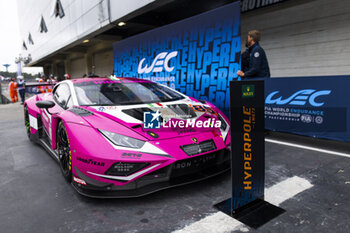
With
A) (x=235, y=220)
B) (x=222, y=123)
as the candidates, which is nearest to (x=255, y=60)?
(x=222, y=123)

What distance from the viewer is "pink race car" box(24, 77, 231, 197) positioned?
2.20 metres

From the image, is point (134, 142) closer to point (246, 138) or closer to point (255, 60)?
point (246, 138)

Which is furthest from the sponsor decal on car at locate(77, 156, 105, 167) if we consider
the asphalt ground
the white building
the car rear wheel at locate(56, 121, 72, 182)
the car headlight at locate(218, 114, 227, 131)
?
the white building

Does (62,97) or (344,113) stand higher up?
(62,97)

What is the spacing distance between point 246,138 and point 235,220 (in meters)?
0.67

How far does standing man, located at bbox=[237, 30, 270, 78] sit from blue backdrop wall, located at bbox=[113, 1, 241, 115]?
22cm

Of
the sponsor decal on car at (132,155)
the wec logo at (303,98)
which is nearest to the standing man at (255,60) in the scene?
the wec logo at (303,98)

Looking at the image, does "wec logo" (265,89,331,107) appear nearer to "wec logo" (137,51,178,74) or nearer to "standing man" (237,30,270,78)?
"standing man" (237,30,270,78)

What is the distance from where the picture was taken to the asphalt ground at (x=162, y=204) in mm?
1989

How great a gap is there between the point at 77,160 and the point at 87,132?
0.28 meters

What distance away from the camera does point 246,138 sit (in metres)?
1.98

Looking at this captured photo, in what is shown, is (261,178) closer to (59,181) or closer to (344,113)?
(59,181)

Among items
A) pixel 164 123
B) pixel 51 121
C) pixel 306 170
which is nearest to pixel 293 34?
pixel 306 170

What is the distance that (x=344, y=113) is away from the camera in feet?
12.5
